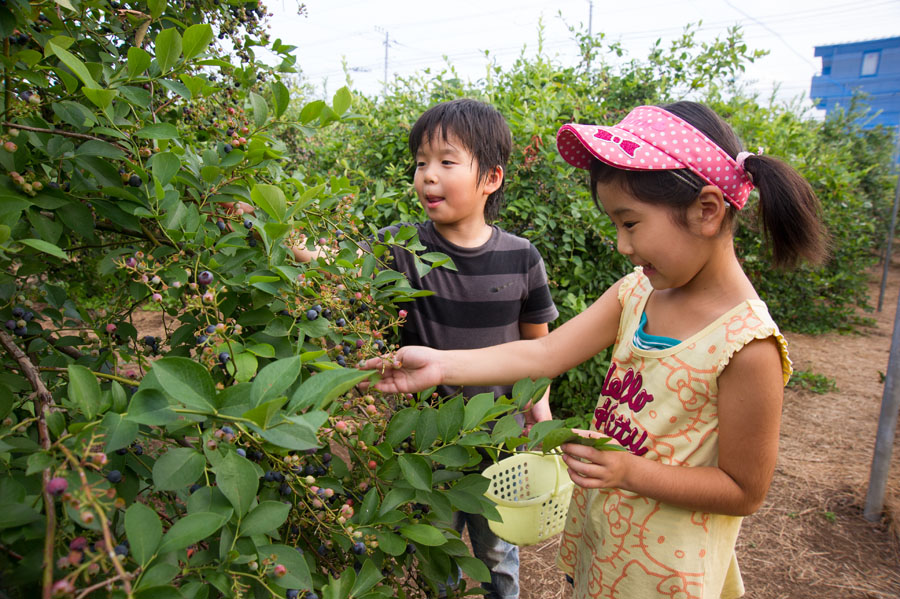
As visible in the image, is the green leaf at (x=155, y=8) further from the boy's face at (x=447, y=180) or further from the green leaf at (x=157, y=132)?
the boy's face at (x=447, y=180)

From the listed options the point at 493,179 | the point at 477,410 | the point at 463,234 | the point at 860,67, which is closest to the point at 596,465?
the point at 477,410

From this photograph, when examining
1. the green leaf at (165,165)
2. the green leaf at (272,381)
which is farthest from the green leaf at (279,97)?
the green leaf at (272,381)

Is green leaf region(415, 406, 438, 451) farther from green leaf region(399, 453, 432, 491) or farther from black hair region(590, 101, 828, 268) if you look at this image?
black hair region(590, 101, 828, 268)

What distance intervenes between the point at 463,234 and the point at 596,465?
1087mm

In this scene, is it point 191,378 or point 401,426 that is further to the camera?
point 401,426

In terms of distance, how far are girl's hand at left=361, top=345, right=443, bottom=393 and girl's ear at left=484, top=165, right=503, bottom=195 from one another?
0.91 metres

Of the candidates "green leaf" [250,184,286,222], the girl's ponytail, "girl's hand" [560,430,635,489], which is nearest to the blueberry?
"green leaf" [250,184,286,222]

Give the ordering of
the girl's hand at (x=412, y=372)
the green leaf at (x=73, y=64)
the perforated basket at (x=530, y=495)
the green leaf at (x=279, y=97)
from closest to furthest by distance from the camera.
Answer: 1. the green leaf at (x=73, y=64)
2. the green leaf at (x=279, y=97)
3. the girl's hand at (x=412, y=372)
4. the perforated basket at (x=530, y=495)

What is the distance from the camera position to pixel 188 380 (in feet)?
1.86

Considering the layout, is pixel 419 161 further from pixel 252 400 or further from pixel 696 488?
pixel 252 400

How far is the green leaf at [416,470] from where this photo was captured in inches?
32.2

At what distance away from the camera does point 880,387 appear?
5406mm

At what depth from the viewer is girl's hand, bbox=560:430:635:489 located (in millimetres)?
1103

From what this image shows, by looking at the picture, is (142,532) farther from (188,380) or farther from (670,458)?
(670,458)
